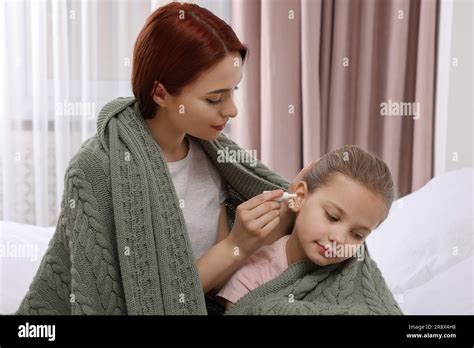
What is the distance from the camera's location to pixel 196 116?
115 cm

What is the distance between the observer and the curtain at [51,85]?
1.98 meters

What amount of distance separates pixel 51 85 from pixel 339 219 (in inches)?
49.1

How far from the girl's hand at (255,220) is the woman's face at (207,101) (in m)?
0.15

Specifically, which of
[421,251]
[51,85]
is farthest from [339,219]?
[51,85]

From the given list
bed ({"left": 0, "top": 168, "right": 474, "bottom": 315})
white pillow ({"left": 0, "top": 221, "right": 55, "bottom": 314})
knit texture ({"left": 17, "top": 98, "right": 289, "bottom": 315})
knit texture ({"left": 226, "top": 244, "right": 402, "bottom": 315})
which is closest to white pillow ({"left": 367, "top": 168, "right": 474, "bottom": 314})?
bed ({"left": 0, "top": 168, "right": 474, "bottom": 315})

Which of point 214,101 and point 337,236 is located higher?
point 214,101

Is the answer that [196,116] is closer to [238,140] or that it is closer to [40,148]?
[238,140]

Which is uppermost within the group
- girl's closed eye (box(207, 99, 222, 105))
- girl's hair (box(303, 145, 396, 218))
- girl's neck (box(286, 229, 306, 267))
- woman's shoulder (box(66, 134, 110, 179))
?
girl's closed eye (box(207, 99, 222, 105))

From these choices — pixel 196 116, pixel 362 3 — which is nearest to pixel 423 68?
pixel 362 3

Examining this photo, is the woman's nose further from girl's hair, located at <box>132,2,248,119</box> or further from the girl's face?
the girl's face

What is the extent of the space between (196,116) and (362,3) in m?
0.94

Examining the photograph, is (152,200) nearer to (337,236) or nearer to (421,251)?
(337,236)

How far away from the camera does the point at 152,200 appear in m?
1.10

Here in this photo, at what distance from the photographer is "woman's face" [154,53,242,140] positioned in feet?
3.73
